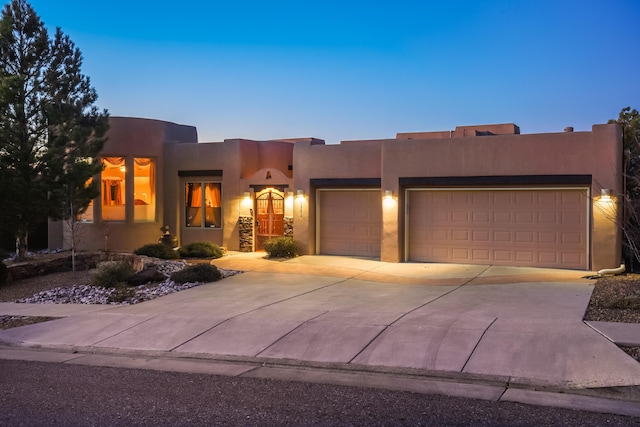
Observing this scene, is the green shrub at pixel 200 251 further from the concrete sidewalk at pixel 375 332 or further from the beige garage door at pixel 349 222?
the concrete sidewalk at pixel 375 332

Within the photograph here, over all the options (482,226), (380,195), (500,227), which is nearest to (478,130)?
(380,195)

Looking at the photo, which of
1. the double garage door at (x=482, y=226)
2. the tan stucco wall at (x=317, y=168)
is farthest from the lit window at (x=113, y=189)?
the double garage door at (x=482, y=226)

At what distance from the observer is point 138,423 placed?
5.80m

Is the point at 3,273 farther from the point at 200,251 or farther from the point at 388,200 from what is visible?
the point at 388,200

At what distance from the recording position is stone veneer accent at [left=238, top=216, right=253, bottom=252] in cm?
2173

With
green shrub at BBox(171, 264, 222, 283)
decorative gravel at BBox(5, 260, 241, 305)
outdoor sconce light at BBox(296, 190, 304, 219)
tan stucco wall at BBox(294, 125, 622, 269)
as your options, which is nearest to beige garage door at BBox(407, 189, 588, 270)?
tan stucco wall at BBox(294, 125, 622, 269)

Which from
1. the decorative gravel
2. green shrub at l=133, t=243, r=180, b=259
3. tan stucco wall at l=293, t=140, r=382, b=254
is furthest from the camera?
green shrub at l=133, t=243, r=180, b=259

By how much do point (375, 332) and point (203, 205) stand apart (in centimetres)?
1479

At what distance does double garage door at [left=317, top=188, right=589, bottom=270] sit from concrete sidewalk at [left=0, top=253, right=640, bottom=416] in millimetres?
1736

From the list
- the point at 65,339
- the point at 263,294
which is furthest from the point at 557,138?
the point at 65,339

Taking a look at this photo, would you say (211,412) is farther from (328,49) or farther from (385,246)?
(328,49)

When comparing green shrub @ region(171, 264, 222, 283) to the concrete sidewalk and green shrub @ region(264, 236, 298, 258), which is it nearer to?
the concrete sidewalk

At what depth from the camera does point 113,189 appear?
72.4 ft

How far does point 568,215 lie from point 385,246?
5105 mm
